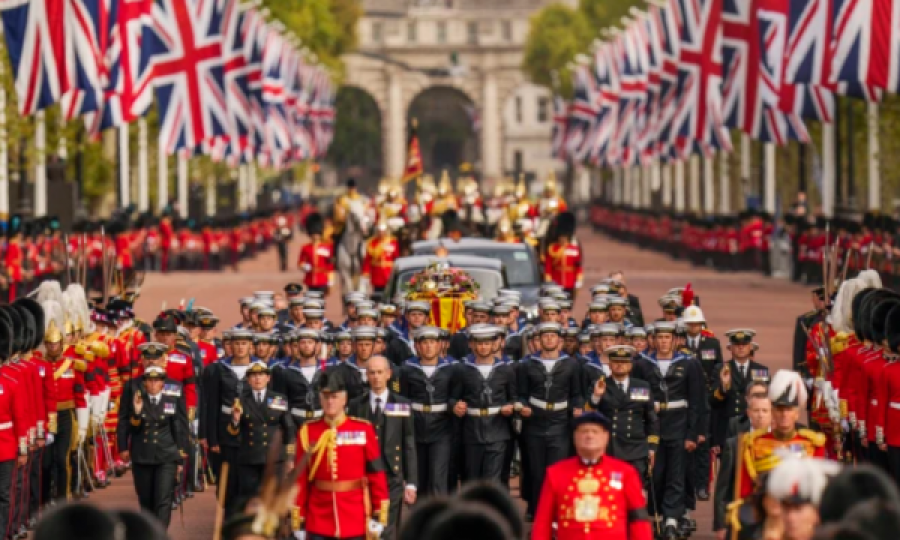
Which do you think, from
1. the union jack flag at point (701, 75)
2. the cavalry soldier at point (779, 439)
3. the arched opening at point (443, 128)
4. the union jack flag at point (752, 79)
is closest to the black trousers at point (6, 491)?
the cavalry soldier at point (779, 439)

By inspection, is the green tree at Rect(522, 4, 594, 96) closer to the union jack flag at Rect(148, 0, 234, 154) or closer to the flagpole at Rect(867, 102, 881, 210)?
the flagpole at Rect(867, 102, 881, 210)

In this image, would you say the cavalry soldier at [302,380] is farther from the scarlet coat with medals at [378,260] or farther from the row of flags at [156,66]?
the row of flags at [156,66]

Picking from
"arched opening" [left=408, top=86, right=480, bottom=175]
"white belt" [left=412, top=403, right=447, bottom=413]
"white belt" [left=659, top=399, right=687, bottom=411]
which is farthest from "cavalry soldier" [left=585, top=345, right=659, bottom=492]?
"arched opening" [left=408, top=86, right=480, bottom=175]

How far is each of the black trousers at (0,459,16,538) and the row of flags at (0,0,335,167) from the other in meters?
17.2

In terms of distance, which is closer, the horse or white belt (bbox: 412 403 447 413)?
white belt (bbox: 412 403 447 413)

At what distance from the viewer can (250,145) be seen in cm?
5631

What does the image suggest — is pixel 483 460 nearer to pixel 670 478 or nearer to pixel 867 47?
pixel 670 478

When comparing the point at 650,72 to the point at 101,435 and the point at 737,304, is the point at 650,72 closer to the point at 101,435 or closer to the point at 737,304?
the point at 737,304

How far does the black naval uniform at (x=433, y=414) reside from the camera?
16734 millimetres

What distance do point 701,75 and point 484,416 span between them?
29419 mm

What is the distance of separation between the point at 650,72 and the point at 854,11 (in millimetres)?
29077

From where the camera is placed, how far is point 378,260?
1281 inches

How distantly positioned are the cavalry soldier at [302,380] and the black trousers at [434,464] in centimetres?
83

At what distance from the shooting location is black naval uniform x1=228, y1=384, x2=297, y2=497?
53.3ft
